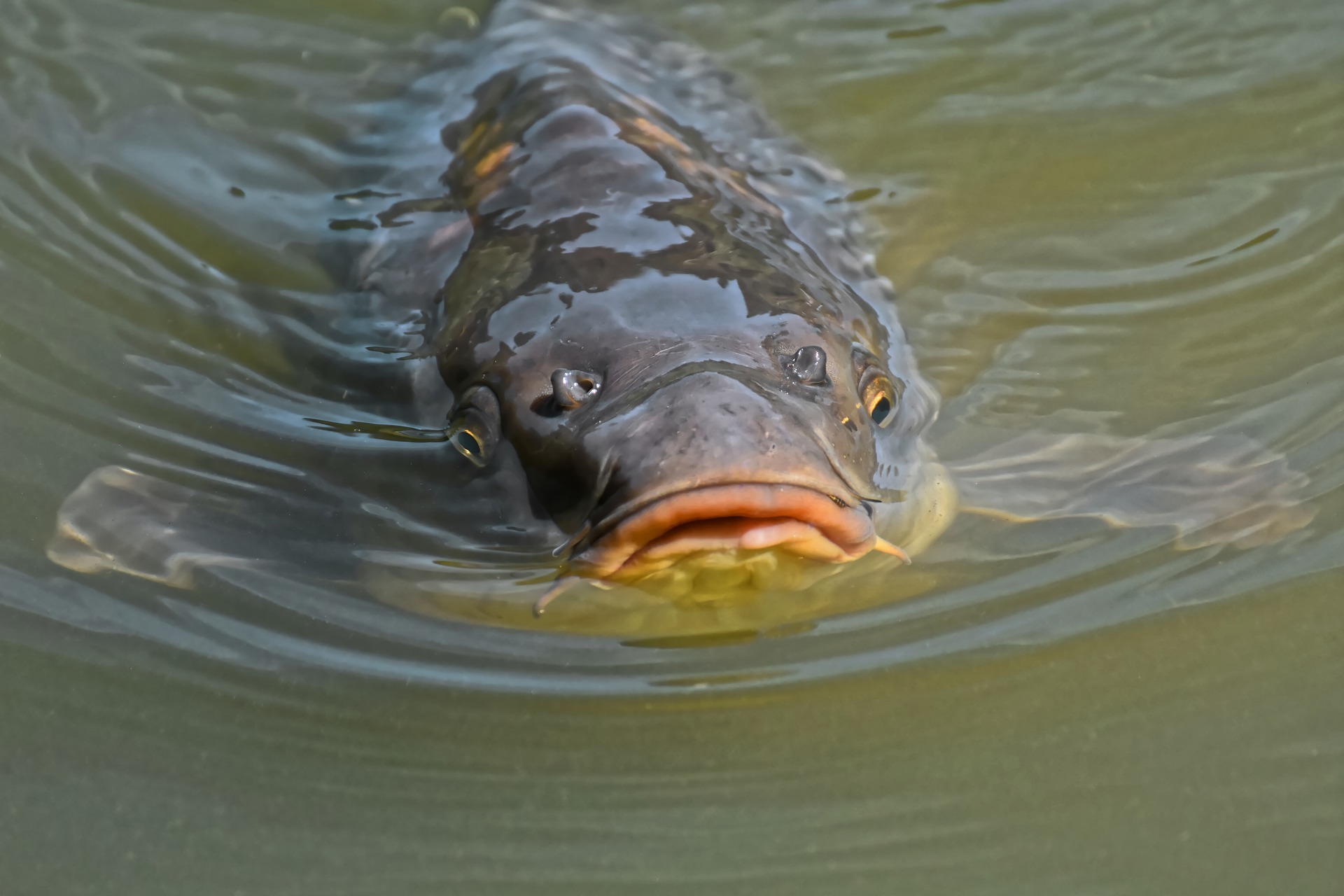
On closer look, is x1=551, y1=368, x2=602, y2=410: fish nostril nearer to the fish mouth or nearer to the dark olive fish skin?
the dark olive fish skin

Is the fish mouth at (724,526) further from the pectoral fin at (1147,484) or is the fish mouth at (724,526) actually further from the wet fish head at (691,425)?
the pectoral fin at (1147,484)

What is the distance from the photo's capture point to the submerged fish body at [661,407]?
2.57 m

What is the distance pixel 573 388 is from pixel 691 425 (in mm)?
420

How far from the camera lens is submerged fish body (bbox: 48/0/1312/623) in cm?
257

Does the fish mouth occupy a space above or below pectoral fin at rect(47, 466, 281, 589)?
above

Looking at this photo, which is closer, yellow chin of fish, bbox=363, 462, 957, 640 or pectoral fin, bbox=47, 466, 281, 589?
yellow chin of fish, bbox=363, 462, 957, 640

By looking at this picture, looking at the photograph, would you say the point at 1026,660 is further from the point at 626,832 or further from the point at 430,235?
the point at 430,235

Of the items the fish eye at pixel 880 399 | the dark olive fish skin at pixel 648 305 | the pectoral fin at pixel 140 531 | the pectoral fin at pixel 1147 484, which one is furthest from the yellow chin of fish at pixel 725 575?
the pectoral fin at pixel 140 531

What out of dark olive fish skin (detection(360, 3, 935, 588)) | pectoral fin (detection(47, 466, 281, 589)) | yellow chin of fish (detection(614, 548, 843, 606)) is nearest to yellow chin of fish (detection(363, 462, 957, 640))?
yellow chin of fish (detection(614, 548, 843, 606))

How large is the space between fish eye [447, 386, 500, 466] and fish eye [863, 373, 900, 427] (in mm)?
830

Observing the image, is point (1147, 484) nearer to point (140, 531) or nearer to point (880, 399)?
point (880, 399)

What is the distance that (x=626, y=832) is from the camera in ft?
8.14

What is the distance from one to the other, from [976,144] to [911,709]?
298 centimetres

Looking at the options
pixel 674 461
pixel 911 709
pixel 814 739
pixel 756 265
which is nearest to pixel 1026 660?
pixel 911 709
